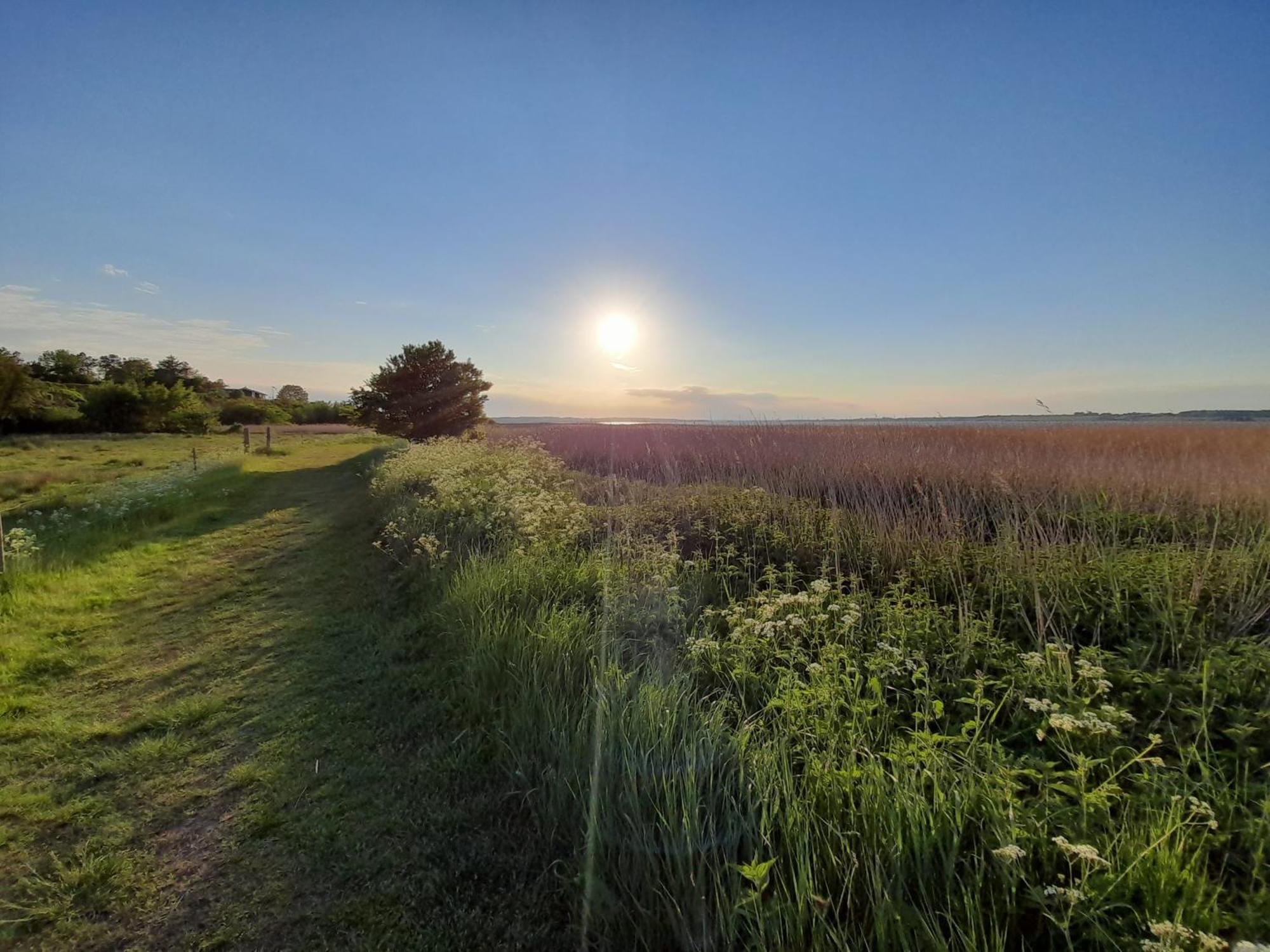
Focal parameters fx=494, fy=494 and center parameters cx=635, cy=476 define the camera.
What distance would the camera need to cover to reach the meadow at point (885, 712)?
4.66ft

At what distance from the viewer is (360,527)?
8711 millimetres

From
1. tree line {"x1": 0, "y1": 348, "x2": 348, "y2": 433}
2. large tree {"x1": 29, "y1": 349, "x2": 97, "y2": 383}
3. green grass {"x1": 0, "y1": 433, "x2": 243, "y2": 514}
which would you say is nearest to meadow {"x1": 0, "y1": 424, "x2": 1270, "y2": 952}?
green grass {"x1": 0, "y1": 433, "x2": 243, "y2": 514}

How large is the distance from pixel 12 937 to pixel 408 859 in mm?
1392

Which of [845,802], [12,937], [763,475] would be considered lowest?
[12,937]

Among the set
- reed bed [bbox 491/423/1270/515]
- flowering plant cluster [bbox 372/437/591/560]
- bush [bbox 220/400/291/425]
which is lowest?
flowering plant cluster [bbox 372/437/591/560]

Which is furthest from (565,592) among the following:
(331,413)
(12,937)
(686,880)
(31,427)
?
(331,413)

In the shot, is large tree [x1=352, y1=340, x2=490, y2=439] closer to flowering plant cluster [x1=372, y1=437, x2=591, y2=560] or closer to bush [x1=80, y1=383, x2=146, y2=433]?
flowering plant cluster [x1=372, y1=437, x2=591, y2=560]

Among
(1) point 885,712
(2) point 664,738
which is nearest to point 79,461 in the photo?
(2) point 664,738

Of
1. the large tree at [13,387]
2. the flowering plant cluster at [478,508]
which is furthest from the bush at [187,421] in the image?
the flowering plant cluster at [478,508]

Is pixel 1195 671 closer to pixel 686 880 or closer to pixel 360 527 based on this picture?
pixel 686 880

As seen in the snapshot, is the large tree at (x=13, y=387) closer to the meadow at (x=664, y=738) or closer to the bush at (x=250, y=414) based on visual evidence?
the bush at (x=250, y=414)

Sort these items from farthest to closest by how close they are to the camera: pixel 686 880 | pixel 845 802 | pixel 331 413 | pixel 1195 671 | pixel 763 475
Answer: pixel 331 413
pixel 763 475
pixel 1195 671
pixel 845 802
pixel 686 880

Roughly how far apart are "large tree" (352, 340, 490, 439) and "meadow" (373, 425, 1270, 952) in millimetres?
18684

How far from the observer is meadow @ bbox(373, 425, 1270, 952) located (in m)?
1.42
